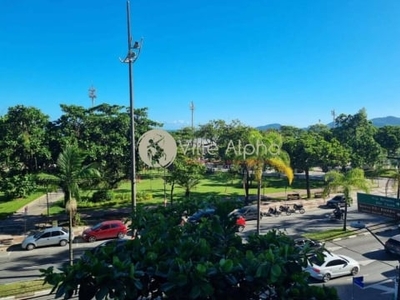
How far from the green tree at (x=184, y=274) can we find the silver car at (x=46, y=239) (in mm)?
19530

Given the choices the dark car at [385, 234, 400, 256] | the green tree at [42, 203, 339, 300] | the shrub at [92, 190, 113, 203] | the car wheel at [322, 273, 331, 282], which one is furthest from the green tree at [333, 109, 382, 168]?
the green tree at [42, 203, 339, 300]

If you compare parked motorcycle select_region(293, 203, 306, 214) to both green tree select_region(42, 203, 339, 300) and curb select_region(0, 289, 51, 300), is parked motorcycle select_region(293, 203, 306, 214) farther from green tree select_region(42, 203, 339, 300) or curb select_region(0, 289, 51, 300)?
green tree select_region(42, 203, 339, 300)

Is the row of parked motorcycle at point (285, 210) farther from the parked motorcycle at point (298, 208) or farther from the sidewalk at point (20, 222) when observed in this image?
the sidewalk at point (20, 222)

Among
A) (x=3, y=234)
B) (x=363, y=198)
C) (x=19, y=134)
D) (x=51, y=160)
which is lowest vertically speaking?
(x=3, y=234)

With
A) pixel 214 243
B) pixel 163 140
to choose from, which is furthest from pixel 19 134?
pixel 214 243

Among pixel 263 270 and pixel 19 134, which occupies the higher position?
pixel 19 134

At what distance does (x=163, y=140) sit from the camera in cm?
2595

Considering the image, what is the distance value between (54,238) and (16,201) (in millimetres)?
14448

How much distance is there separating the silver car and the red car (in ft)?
4.63

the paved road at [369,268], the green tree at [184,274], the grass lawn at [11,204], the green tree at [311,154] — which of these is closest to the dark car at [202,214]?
the green tree at [184,274]

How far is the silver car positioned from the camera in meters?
22.9

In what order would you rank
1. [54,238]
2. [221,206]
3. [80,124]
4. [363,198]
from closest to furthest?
[221,206] → [363,198] → [54,238] → [80,124]

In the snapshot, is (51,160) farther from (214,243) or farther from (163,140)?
(214,243)

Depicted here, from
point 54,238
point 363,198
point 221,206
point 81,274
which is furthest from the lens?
point 54,238
